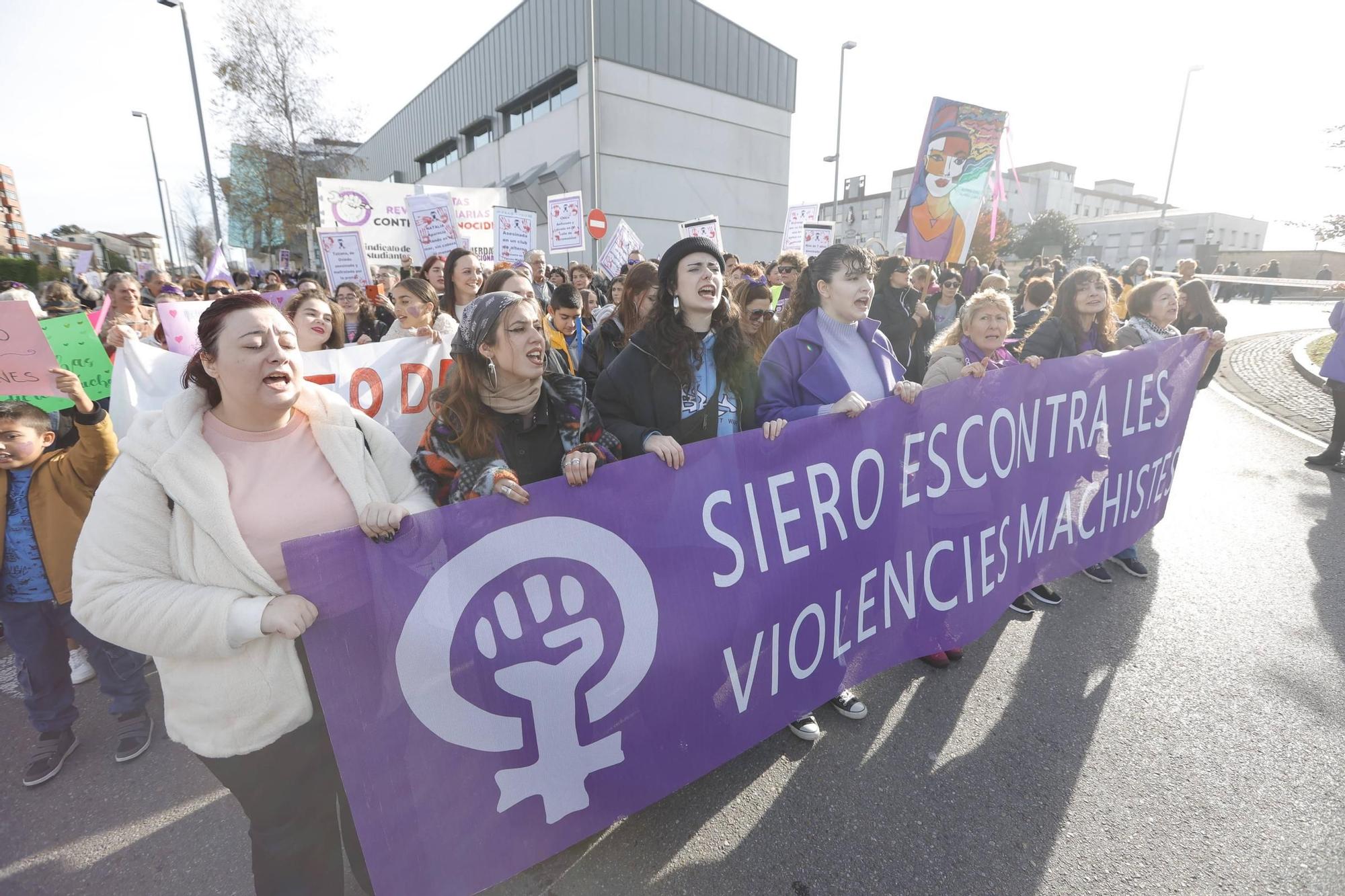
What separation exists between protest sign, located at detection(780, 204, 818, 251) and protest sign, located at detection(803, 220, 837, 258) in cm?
45

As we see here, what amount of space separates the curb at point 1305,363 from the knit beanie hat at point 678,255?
9.76m

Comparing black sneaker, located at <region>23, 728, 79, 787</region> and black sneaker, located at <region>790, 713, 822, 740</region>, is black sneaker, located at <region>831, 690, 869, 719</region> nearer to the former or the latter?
black sneaker, located at <region>790, 713, 822, 740</region>

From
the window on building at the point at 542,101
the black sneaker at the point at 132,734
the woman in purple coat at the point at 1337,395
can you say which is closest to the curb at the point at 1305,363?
the woman in purple coat at the point at 1337,395

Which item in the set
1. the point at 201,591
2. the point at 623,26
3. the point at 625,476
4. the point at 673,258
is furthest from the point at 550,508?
the point at 623,26

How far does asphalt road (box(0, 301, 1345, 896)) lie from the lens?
6.70 ft

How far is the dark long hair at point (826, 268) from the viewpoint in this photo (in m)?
2.76

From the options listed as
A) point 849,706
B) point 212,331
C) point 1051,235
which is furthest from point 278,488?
point 1051,235

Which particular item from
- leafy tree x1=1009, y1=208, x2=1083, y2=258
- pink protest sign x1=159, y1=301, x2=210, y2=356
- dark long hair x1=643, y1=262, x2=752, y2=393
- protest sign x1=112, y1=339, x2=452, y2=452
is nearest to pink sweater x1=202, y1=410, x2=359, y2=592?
dark long hair x1=643, y1=262, x2=752, y2=393

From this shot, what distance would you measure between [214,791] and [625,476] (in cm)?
218

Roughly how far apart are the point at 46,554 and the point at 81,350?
1109 millimetres

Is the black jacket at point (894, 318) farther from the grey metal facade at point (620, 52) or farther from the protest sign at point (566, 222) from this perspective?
the grey metal facade at point (620, 52)

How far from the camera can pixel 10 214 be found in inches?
3068

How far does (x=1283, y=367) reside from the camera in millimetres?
10211

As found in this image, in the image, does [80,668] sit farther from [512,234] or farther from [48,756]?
[512,234]
